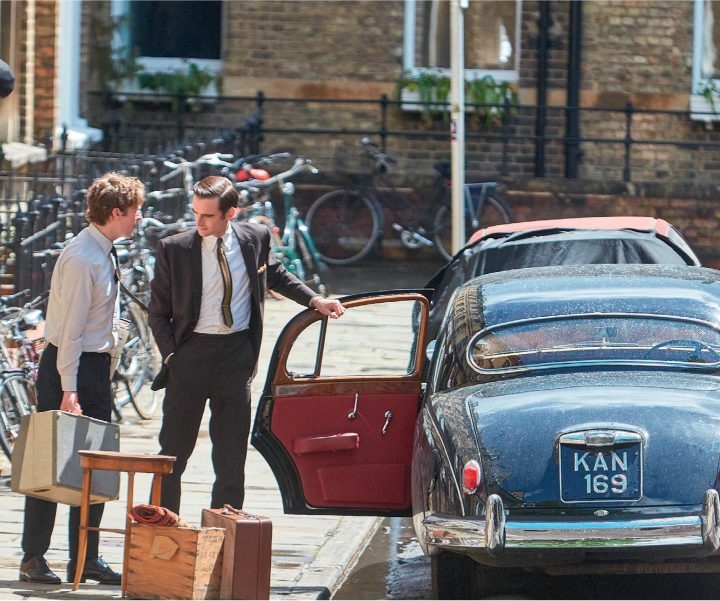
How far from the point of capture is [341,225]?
51.6ft

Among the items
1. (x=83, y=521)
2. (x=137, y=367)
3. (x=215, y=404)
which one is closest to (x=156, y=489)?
(x=83, y=521)

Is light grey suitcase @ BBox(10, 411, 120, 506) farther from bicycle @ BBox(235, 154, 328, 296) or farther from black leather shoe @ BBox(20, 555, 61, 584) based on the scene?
bicycle @ BBox(235, 154, 328, 296)

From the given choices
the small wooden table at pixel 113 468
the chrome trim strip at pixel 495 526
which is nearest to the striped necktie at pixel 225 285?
the small wooden table at pixel 113 468

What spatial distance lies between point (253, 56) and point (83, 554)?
43.8ft

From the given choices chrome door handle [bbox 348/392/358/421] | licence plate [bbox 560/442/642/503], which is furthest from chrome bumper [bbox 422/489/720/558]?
chrome door handle [bbox 348/392/358/421]

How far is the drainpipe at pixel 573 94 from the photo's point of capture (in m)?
17.0

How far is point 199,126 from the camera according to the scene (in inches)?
673

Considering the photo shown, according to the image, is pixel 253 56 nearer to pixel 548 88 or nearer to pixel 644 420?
pixel 548 88

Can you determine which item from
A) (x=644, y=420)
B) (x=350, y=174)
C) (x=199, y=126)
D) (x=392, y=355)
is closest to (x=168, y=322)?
(x=644, y=420)

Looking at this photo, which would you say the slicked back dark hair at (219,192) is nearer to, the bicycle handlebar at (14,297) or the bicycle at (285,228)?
the bicycle handlebar at (14,297)

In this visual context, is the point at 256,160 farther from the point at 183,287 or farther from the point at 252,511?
the point at 183,287

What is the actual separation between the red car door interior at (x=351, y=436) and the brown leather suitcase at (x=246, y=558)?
87cm

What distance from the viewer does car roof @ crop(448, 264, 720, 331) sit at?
5223 millimetres

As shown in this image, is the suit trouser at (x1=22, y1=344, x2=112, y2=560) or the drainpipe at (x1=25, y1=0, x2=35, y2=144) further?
the drainpipe at (x1=25, y1=0, x2=35, y2=144)
